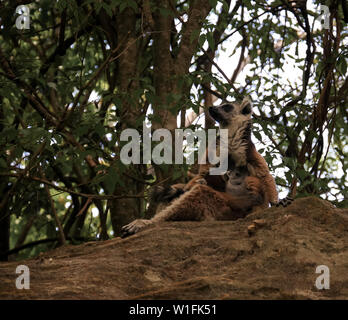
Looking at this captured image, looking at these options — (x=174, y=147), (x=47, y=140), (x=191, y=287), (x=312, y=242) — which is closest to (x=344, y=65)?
(x=174, y=147)

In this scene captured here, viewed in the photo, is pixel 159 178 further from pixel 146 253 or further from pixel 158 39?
pixel 146 253

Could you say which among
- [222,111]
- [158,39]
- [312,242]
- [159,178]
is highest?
[158,39]

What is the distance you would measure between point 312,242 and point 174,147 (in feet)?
9.40

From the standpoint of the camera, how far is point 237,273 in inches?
180

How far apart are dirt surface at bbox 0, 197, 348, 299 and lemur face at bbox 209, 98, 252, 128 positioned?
2589mm

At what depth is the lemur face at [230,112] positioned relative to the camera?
26.9 ft

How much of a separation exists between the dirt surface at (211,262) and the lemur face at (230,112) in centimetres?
259

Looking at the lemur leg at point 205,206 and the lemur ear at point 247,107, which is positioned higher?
the lemur ear at point 247,107

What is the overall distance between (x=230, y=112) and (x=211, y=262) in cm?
372

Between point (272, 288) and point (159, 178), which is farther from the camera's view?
point (159, 178)

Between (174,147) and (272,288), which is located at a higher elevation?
(174,147)
